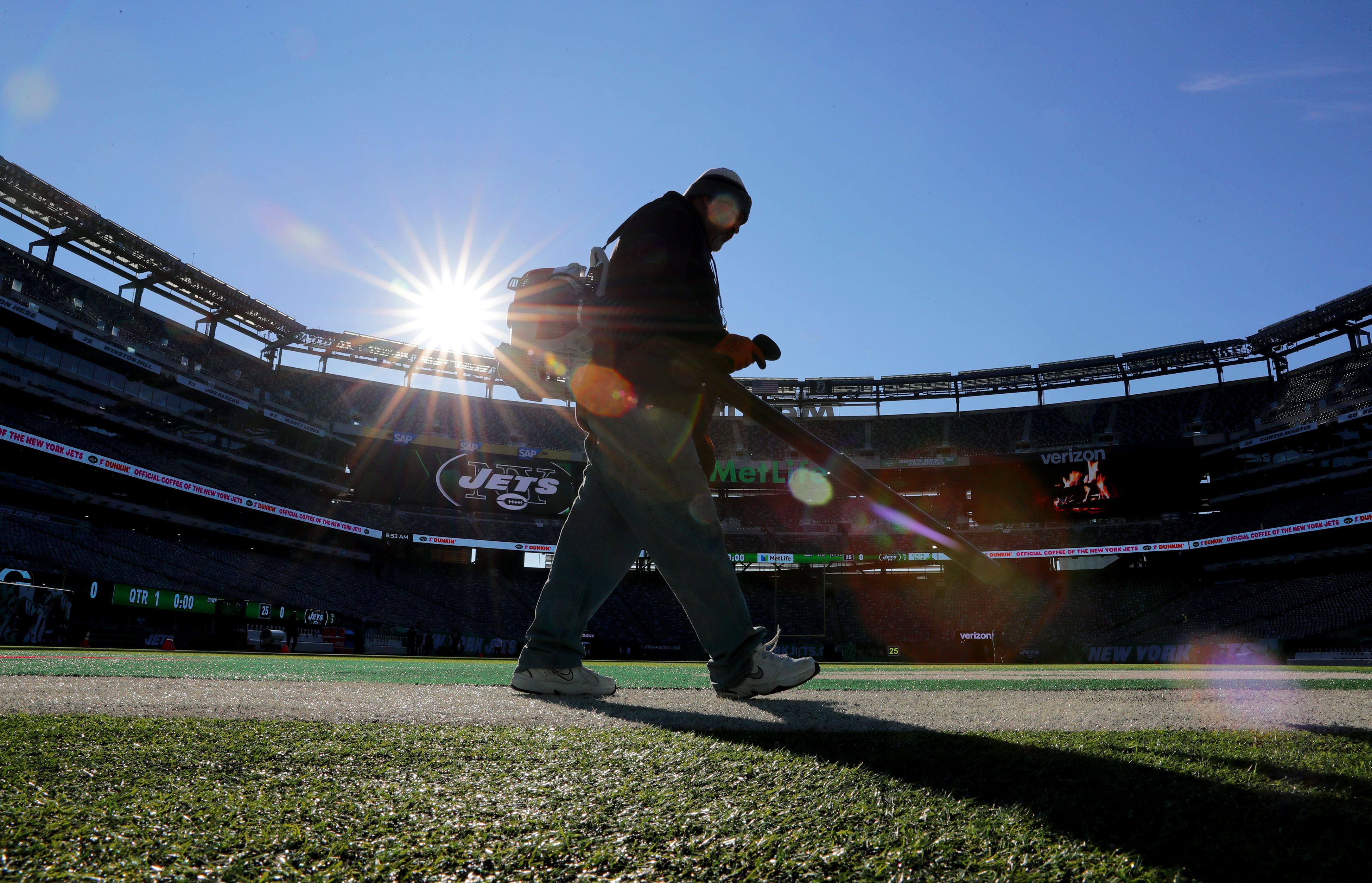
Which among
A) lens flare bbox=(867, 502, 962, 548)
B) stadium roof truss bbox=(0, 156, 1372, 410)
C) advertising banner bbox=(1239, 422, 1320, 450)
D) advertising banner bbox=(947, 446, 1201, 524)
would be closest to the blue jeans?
lens flare bbox=(867, 502, 962, 548)

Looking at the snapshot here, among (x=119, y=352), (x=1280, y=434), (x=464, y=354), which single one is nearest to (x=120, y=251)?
(x=119, y=352)

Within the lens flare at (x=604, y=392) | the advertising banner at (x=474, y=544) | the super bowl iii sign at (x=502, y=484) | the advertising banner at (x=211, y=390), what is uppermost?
the advertising banner at (x=211, y=390)

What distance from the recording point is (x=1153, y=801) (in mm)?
1050

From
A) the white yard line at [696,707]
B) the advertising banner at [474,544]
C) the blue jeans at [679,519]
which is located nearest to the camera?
the white yard line at [696,707]

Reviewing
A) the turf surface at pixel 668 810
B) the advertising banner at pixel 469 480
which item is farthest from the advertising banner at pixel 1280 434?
the turf surface at pixel 668 810

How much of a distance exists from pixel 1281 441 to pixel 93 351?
4928cm

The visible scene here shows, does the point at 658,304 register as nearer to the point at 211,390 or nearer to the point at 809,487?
the point at 211,390

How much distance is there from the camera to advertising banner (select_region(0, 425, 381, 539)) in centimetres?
2556

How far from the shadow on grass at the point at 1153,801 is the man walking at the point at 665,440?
102 cm

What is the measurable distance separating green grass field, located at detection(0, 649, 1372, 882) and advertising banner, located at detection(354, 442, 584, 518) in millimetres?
37779

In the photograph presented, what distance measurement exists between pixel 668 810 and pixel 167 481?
34.8m

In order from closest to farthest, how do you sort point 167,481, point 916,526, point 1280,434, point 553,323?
point 553,323, point 916,526, point 167,481, point 1280,434

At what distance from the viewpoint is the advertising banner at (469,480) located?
39.2 metres

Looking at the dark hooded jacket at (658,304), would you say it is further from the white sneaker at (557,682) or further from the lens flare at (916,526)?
the white sneaker at (557,682)
